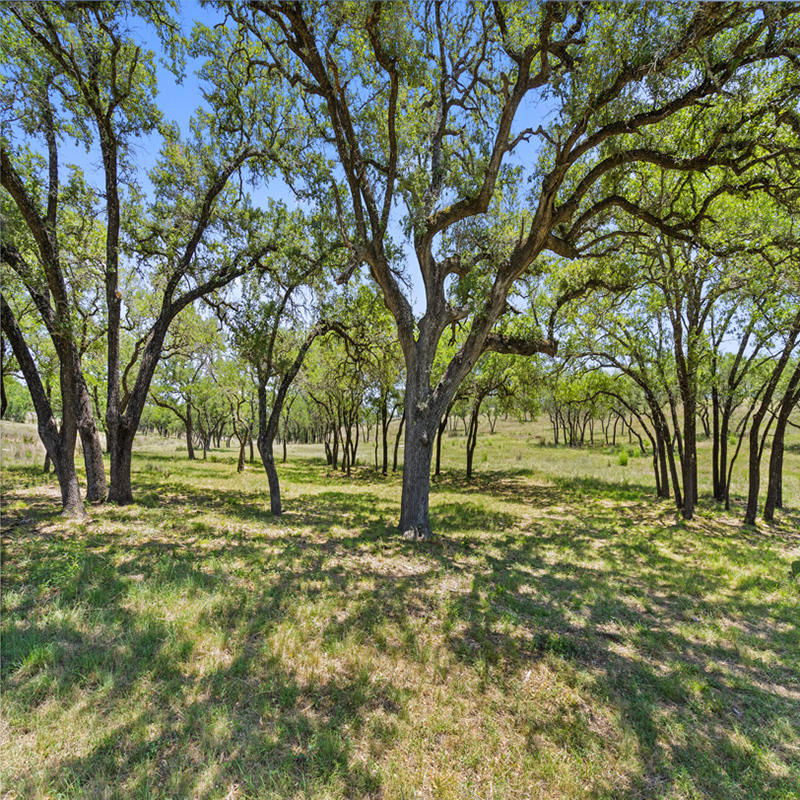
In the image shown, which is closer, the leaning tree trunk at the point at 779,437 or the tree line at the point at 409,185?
the tree line at the point at 409,185

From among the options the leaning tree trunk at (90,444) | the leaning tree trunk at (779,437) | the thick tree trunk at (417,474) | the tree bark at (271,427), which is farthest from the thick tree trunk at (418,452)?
the leaning tree trunk at (779,437)

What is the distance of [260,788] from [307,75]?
13260 mm

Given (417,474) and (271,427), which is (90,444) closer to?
(271,427)

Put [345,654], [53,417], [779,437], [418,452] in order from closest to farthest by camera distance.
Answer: [345,654], [53,417], [418,452], [779,437]

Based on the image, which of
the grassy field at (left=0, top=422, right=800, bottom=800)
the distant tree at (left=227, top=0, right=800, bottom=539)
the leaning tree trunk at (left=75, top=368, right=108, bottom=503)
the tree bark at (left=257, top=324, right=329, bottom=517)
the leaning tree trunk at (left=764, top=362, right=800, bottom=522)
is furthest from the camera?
the leaning tree trunk at (left=764, top=362, right=800, bottom=522)

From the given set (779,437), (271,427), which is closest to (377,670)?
(271,427)

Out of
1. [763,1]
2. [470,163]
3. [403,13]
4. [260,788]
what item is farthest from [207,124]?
[260,788]

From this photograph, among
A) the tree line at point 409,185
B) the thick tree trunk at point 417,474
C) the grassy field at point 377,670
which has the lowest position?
the grassy field at point 377,670

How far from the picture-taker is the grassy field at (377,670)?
102 inches

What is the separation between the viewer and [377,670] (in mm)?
3607

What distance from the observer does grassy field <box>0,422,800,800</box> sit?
258 cm

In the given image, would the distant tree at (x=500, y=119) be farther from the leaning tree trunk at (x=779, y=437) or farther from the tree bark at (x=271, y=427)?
the leaning tree trunk at (x=779, y=437)

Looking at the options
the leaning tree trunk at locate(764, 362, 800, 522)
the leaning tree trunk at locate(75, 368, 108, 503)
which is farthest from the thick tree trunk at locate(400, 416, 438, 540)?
the leaning tree trunk at locate(764, 362, 800, 522)

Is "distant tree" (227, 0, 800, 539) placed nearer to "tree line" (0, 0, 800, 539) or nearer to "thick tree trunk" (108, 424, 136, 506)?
"tree line" (0, 0, 800, 539)
